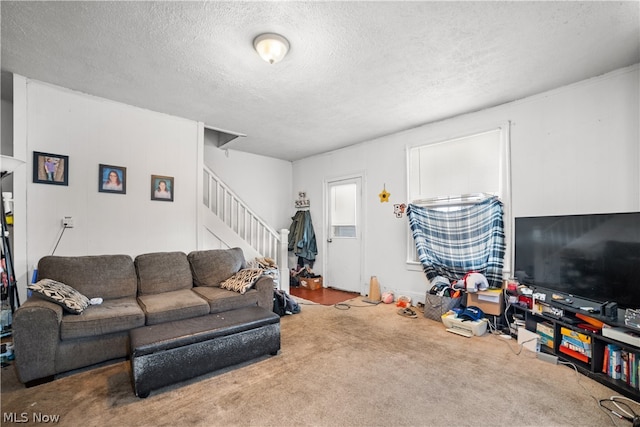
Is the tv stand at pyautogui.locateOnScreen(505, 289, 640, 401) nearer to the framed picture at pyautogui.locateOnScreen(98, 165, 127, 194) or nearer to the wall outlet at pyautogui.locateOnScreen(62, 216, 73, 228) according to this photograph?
the framed picture at pyautogui.locateOnScreen(98, 165, 127, 194)

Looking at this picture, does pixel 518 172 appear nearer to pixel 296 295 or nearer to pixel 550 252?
pixel 550 252

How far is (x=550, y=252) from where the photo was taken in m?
2.73

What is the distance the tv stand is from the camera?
80.1 inches

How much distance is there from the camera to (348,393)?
2.01 m

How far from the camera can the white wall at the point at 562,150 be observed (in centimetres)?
264

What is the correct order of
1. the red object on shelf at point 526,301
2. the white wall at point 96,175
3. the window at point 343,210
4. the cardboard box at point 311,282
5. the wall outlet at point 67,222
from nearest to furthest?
the red object on shelf at point 526,301, the white wall at point 96,175, the wall outlet at point 67,222, the window at point 343,210, the cardboard box at point 311,282

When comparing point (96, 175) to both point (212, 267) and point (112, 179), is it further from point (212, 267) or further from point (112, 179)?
point (212, 267)

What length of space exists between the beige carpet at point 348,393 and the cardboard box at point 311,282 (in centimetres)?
258

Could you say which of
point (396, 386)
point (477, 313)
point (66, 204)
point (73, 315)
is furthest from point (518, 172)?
point (66, 204)

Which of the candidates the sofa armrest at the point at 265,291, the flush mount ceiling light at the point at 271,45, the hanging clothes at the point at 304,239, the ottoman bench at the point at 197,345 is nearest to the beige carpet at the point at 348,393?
the ottoman bench at the point at 197,345

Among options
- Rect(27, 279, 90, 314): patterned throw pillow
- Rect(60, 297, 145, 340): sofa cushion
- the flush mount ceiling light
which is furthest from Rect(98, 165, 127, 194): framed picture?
the flush mount ceiling light

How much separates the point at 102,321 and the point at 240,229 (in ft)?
8.05

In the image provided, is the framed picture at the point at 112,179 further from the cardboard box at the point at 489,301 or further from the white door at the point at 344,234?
the cardboard box at the point at 489,301

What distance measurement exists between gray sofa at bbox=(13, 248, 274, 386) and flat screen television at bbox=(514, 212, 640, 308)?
9.08 ft
